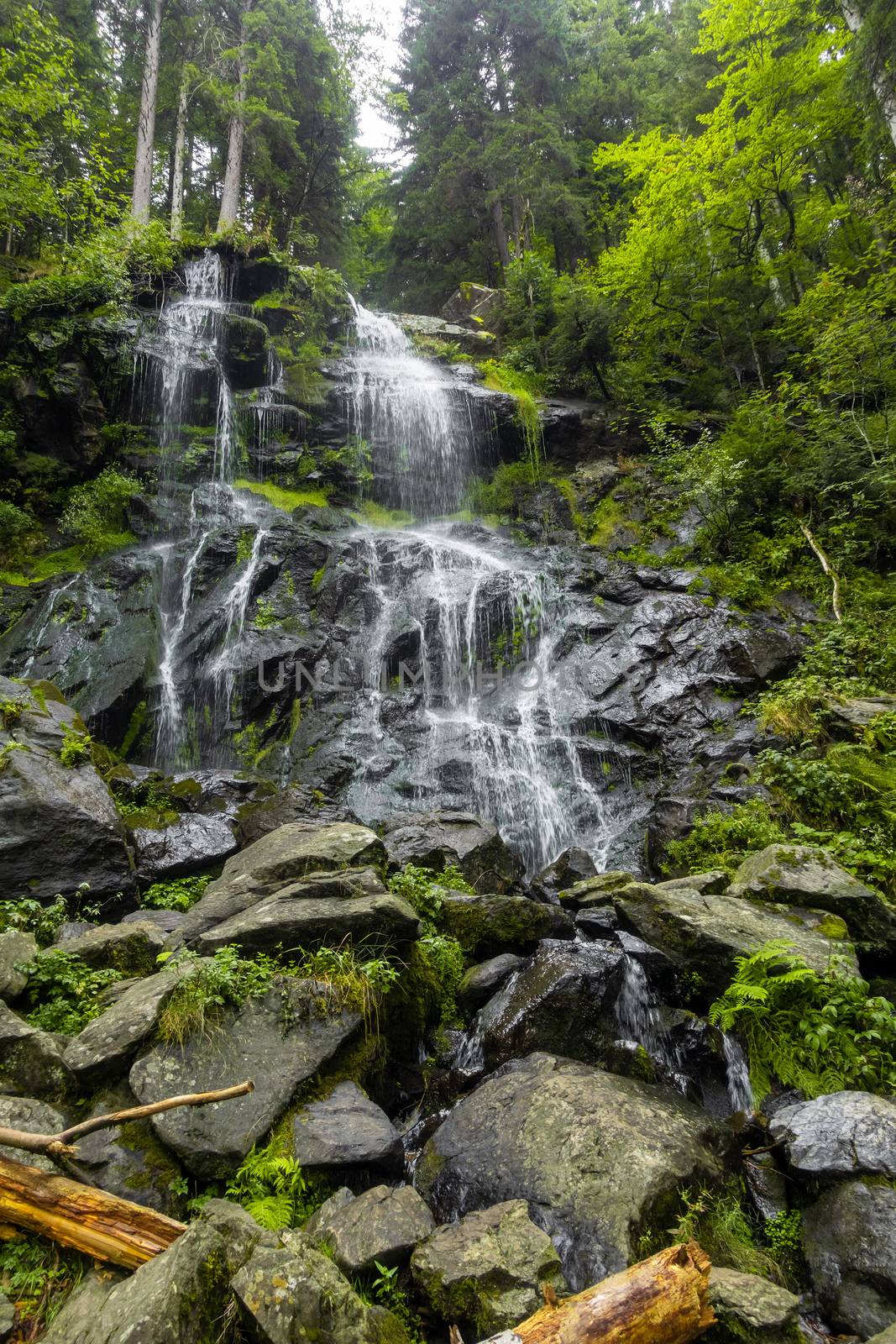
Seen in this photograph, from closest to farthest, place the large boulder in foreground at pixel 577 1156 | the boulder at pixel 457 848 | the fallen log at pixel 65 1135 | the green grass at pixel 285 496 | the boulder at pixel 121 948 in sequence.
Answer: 1. the fallen log at pixel 65 1135
2. the large boulder in foreground at pixel 577 1156
3. the boulder at pixel 121 948
4. the boulder at pixel 457 848
5. the green grass at pixel 285 496

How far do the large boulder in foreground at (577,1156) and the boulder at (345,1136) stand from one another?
1.18ft

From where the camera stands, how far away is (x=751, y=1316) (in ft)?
8.13

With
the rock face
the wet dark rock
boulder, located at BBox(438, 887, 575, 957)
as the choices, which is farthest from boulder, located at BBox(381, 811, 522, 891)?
the rock face

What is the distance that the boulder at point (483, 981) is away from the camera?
504 cm

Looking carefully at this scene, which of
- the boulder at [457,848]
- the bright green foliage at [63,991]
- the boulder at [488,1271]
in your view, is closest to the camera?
the boulder at [488,1271]

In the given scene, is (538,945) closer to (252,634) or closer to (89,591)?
(252,634)

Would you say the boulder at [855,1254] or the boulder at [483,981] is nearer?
the boulder at [855,1254]

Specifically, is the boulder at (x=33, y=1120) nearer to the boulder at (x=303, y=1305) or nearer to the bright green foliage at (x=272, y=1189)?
the bright green foliage at (x=272, y=1189)

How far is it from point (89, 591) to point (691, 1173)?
1264cm

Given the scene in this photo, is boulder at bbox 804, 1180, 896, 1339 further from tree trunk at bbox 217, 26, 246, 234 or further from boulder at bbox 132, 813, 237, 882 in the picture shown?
tree trunk at bbox 217, 26, 246, 234

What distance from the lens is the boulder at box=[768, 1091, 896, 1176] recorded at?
300 centimetres

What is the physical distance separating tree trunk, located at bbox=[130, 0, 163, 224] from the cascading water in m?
7.84

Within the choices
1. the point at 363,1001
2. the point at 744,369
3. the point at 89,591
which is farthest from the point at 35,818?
the point at 744,369

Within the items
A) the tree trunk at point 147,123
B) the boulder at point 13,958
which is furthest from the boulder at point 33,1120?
the tree trunk at point 147,123
